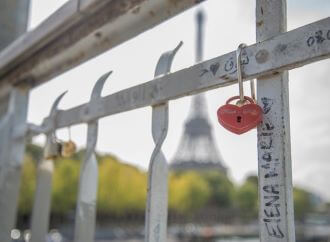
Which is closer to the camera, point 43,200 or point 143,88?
point 143,88

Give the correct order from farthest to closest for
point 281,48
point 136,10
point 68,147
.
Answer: point 68,147 < point 136,10 < point 281,48

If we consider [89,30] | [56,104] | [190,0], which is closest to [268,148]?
[190,0]

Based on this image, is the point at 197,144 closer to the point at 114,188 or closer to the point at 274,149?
the point at 114,188

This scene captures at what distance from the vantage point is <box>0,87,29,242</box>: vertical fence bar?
1.60 m

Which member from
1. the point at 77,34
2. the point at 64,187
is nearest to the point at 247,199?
the point at 64,187

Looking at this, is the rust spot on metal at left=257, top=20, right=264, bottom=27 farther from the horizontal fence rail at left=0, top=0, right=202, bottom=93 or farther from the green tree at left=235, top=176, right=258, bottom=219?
the green tree at left=235, top=176, right=258, bottom=219

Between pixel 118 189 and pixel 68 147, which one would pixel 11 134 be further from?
pixel 118 189

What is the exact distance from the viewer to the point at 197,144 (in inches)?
1692

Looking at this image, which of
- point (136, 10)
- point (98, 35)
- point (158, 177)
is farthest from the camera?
point (98, 35)

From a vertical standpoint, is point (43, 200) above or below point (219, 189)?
below

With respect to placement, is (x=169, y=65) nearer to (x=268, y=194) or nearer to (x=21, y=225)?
(x=268, y=194)

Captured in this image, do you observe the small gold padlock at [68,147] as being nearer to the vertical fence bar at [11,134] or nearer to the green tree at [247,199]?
the vertical fence bar at [11,134]

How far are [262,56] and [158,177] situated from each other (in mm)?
404

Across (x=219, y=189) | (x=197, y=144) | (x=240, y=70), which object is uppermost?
(x=197, y=144)
